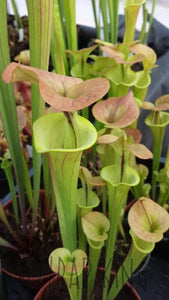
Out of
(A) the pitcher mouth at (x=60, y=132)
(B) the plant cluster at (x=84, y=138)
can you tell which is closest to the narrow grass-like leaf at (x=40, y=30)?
(B) the plant cluster at (x=84, y=138)

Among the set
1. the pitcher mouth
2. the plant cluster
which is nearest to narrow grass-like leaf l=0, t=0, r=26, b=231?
the plant cluster

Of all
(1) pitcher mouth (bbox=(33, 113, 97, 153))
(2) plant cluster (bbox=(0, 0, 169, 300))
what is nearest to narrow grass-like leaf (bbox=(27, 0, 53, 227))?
(2) plant cluster (bbox=(0, 0, 169, 300))

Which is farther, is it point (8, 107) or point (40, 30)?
point (8, 107)

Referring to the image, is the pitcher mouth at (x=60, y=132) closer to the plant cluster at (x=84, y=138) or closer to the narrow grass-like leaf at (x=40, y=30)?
the plant cluster at (x=84, y=138)

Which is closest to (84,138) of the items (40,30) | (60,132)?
(60,132)

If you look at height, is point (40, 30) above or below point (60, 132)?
above

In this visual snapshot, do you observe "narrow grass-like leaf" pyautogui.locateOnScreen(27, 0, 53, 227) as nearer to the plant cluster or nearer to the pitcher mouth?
the plant cluster

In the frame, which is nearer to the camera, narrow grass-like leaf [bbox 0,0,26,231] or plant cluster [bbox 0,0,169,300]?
plant cluster [bbox 0,0,169,300]

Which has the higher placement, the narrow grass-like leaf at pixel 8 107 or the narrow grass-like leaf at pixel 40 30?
the narrow grass-like leaf at pixel 40 30

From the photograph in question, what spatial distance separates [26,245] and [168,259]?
0.39m

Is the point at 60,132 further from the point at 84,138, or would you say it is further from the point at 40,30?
the point at 40,30

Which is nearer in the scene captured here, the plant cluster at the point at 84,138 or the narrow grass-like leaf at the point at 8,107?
the plant cluster at the point at 84,138

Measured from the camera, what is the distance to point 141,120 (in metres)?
1.12

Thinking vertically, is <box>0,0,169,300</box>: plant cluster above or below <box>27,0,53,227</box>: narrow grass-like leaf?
below
